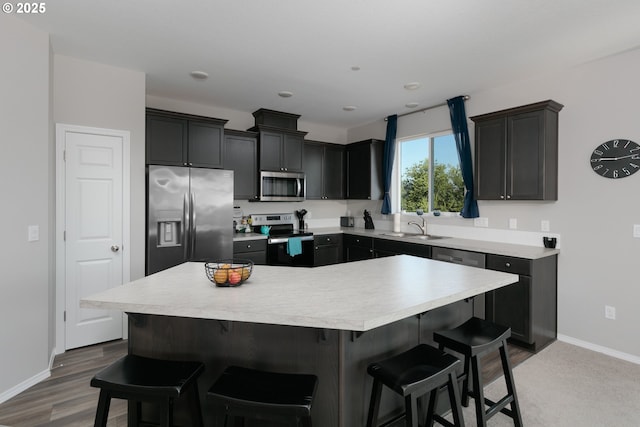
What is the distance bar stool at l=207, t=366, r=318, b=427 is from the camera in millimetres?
1324

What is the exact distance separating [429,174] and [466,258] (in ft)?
5.34

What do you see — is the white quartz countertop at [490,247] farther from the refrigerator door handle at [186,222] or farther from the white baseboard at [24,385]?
the white baseboard at [24,385]

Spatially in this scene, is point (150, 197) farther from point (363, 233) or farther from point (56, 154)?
point (363, 233)

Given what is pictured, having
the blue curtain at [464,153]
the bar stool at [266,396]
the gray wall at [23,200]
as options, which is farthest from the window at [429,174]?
the gray wall at [23,200]

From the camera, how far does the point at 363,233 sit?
5.12 meters

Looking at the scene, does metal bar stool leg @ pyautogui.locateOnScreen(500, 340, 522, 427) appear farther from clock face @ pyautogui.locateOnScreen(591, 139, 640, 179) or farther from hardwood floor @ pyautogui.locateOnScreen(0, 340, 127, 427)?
hardwood floor @ pyautogui.locateOnScreen(0, 340, 127, 427)

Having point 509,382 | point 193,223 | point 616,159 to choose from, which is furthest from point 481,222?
point 193,223

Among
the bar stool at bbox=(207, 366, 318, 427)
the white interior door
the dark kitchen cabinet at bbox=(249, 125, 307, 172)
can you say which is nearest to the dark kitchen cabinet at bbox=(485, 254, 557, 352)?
the bar stool at bbox=(207, 366, 318, 427)

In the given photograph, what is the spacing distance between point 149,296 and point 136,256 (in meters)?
2.12

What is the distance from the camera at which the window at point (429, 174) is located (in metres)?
4.61

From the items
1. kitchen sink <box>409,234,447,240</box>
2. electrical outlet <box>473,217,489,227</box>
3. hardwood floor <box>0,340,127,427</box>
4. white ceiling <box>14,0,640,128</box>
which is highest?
white ceiling <box>14,0,640,128</box>

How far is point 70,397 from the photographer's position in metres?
2.45

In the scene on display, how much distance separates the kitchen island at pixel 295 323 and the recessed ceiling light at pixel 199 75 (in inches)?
96.1

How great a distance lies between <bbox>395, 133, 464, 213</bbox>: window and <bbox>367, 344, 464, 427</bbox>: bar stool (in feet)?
10.5
